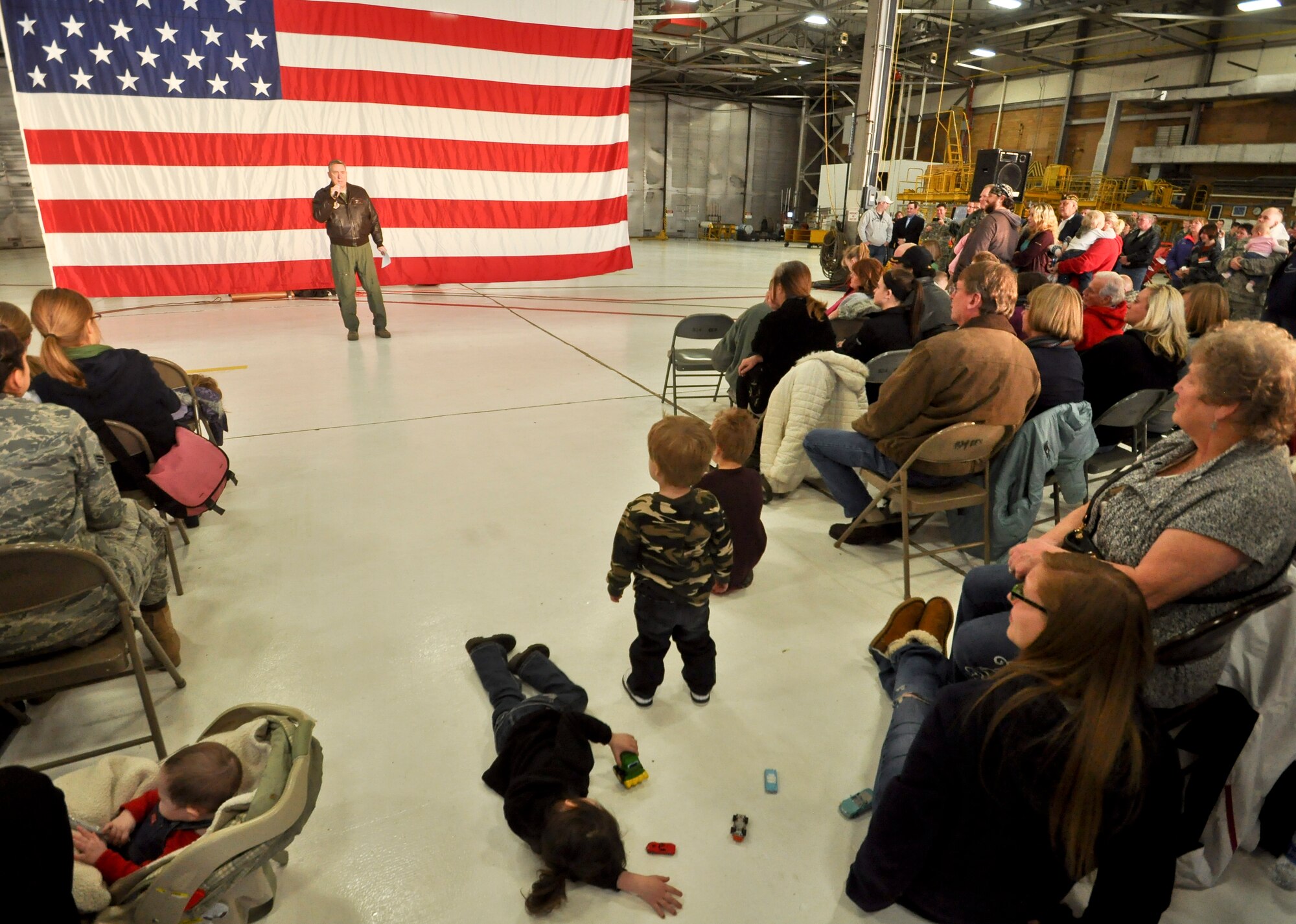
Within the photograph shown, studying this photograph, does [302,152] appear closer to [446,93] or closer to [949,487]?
[446,93]

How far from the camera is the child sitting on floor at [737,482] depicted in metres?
2.54

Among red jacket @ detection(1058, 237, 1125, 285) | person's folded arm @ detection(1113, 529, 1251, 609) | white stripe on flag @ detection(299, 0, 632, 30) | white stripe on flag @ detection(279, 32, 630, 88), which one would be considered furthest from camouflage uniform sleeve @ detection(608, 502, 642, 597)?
white stripe on flag @ detection(299, 0, 632, 30)

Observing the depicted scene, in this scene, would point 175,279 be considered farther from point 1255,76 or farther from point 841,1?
point 1255,76

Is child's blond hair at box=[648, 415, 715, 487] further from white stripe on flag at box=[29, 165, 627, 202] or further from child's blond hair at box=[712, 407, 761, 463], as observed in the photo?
white stripe on flag at box=[29, 165, 627, 202]

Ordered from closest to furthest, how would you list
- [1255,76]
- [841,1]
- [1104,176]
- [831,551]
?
[831,551]
[841,1]
[1255,76]
[1104,176]

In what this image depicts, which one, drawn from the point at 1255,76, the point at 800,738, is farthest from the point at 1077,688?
the point at 1255,76

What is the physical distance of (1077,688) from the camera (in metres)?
1.13

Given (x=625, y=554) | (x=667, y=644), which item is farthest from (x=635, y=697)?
(x=625, y=554)

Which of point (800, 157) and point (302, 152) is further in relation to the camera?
point (800, 157)

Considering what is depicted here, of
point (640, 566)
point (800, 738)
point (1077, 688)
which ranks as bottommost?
point (800, 738)

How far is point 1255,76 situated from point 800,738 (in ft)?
67.7

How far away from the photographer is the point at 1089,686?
1.12 m

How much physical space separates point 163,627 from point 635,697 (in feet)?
5.03

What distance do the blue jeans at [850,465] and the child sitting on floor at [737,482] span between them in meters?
0.61
